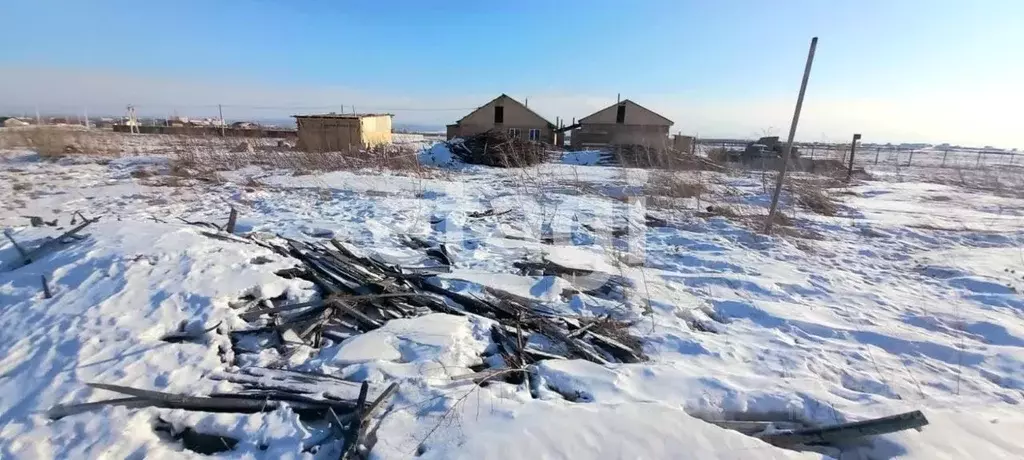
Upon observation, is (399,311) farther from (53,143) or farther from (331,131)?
(53,143)

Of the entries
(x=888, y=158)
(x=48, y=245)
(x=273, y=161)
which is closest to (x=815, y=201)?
(x=48, y=245)

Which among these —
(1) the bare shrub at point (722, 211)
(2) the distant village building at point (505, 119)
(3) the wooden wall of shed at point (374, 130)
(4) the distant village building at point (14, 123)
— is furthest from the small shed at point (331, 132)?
(1) the bare shrub at point (722, 211)

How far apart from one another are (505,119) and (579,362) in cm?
3233

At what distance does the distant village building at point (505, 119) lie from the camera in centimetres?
3375

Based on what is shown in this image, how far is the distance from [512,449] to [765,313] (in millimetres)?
3428

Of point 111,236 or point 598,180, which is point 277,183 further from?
point 598,180

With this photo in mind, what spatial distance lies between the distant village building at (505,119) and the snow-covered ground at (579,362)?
27.0 meters

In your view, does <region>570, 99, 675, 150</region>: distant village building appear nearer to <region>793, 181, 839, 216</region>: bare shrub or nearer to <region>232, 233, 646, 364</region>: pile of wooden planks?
<region>793, 181, 839, 216</region>: bare shrub

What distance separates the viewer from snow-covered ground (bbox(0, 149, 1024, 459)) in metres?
2.41

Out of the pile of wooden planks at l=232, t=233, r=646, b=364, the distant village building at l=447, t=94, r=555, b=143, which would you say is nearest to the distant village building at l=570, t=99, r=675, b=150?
the distant village building at l=447, t=94, r=555, b=143

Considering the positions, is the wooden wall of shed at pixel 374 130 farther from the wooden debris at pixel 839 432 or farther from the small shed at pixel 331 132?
the wooden debris at pixel 839 432

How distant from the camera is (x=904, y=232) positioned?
8359 mm

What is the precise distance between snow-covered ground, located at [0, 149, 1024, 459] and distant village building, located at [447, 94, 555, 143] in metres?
27.0

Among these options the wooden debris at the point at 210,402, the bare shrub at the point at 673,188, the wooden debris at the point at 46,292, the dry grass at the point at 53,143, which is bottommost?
the wooden debris at the point at 210,402
